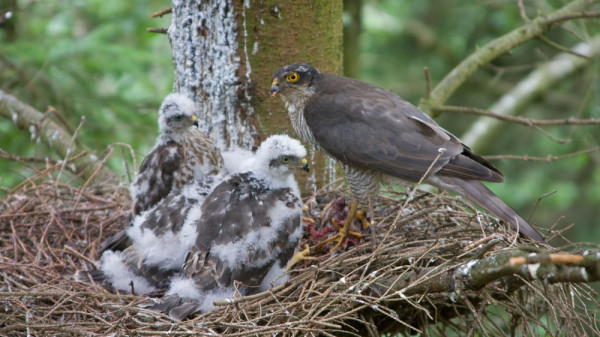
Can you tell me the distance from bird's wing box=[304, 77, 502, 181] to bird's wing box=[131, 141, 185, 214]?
35.2 inches

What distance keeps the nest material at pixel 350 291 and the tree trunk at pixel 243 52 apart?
29.1 inches

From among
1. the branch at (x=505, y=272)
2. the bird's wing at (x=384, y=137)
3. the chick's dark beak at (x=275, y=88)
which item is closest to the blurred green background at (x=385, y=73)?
the bird's wing at (x=384, y=137)

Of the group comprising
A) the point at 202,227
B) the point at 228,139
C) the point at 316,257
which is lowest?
the point at 316,257

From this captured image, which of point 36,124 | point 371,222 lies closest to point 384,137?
point 371,222

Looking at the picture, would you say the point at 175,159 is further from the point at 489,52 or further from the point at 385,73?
the point at 385,73

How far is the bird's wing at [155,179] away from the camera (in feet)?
13.0

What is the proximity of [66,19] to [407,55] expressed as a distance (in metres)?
4.26

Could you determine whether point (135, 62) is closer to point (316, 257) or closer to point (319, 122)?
point (319, 122)

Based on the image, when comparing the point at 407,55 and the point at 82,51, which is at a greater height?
the point at 82,51

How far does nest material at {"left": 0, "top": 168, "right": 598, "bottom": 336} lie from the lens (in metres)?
2.78

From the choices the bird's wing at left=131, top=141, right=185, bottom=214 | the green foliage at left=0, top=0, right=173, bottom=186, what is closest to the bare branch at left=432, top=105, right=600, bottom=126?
the bird's wing at left=131, top=141, right=185, bottom=214

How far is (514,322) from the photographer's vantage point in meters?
3.41

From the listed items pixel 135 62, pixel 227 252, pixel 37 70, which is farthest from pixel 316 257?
pixel 37 70

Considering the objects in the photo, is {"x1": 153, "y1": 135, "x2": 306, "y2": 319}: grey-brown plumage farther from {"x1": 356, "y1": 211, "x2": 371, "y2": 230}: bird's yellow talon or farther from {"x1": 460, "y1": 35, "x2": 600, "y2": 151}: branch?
{"x1": 460, "y1": 35, "x2": 600, "y2": 151}: branch
